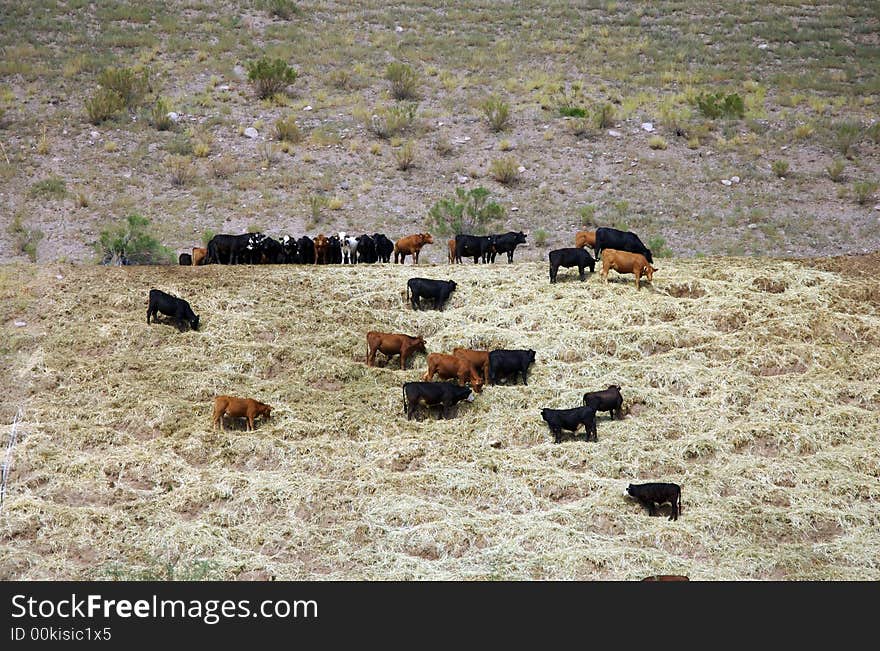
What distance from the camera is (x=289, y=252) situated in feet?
82.7

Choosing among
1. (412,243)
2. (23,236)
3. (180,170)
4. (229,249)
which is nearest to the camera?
(229,249)

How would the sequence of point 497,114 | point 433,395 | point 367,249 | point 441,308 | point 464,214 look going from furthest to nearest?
point 497,114 < point 464,214 < point 367,249 < point 441,308 < point 433,395

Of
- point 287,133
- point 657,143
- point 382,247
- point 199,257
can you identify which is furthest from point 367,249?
point 657,143

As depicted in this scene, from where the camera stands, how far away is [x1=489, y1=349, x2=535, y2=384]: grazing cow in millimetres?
19375

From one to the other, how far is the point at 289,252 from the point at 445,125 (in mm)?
17182

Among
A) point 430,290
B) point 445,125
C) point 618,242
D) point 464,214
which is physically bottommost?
point 464,214

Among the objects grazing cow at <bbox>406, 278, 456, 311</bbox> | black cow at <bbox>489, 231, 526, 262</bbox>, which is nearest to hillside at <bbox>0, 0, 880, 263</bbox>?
black cow at <bbox>489, 231, 526, 262</bbox>

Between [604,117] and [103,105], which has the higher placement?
[604,117]

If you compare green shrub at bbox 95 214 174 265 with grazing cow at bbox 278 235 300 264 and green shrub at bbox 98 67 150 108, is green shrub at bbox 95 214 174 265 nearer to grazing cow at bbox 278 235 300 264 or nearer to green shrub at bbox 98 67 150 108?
grazing cow at bbox 278 235 300 264

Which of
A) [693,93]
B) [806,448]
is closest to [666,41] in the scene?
[693,93]

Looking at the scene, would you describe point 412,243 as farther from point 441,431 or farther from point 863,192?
point 863,192

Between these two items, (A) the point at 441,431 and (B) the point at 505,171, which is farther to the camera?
(B) the point at 505,171

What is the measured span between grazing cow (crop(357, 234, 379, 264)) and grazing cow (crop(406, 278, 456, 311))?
150 inches

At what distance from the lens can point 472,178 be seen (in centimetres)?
3819
